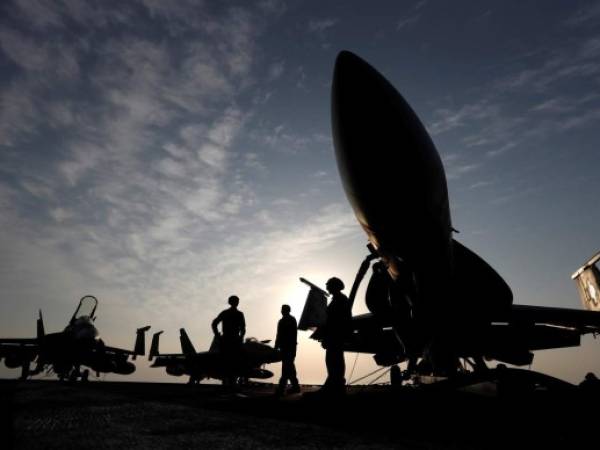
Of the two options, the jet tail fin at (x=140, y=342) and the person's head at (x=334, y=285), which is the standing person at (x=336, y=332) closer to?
the person's head at (x=334, y=285)

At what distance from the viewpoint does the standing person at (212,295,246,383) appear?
7.97 meters

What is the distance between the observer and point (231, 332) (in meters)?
8.12

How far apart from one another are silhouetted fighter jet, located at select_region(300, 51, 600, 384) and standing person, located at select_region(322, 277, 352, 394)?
40 cm

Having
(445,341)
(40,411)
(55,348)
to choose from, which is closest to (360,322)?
(445,341)

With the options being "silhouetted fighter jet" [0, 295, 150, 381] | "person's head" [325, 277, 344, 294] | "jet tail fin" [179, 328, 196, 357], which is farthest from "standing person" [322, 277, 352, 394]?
"jet tail fin" [179, 328, 196, 357]

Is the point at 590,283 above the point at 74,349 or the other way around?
above

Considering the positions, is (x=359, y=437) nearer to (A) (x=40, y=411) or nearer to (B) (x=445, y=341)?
(A) (x=40, y=411)

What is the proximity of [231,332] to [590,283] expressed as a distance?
50.2 ft

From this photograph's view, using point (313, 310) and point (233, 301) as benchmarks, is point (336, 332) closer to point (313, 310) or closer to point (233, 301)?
point (233, 301)

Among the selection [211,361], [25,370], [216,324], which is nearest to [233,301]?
[216,324]

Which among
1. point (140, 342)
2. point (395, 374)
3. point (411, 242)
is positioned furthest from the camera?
point (140, 342)

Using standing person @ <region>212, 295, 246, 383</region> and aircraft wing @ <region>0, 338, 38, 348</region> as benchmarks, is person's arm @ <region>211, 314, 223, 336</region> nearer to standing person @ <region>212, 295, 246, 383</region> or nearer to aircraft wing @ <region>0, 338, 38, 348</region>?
standing person @ <region>212, 295, 246, 383</region>

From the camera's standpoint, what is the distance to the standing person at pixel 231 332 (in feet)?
26.1

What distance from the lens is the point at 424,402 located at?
3717 millimetres
